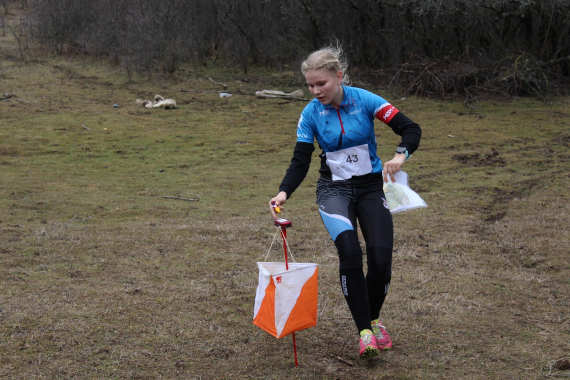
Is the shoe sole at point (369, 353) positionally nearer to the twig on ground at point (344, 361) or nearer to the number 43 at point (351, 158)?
the twig on ground at point (344, 361)

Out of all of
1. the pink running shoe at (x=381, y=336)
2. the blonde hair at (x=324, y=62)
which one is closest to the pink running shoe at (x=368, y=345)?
the pink running shoe at (x=381, y=336)

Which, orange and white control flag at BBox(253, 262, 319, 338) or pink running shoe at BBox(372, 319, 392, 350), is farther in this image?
pink running shoe at BBox(372, 319, 392, 350)

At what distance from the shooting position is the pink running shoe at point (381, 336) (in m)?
3.93

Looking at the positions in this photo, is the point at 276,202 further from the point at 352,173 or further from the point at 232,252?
the point at 232,252

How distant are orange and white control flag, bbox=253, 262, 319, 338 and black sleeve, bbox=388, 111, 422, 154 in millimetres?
871

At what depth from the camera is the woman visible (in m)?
3.64

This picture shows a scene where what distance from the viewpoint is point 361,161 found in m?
3.78

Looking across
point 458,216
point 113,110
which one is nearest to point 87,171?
point 113,110

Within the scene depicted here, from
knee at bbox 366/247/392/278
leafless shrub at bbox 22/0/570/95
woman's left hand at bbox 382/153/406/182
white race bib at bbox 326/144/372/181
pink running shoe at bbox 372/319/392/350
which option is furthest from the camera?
leafless shrub at bbox 22/0/570/95

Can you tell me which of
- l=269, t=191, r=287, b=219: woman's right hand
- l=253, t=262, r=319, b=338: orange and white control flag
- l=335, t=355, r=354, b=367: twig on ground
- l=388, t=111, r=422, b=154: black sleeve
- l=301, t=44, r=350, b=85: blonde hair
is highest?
l=301, t=44, r=350, b=85: blonde hair

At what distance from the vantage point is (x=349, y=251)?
11.8ft

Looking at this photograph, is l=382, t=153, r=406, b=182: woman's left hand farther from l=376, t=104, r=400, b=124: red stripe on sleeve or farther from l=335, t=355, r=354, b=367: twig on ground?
l=335, t=355, r=354, b=367: twig on ground

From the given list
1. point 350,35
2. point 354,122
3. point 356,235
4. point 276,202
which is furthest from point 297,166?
point 350,35

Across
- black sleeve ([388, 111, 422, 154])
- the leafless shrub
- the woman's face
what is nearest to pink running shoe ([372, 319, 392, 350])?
black sleeve ([388, 111, 422, 154])
